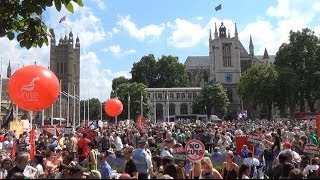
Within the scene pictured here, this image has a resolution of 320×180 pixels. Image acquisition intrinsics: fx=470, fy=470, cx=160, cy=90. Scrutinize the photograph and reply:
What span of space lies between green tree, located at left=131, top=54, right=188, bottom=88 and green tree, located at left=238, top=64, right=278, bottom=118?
40.8 meters

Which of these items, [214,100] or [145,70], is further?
[145,70]

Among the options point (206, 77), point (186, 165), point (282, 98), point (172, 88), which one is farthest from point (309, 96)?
point (186, 165)

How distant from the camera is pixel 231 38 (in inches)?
4641

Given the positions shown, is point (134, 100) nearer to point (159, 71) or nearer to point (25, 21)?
point (159, 71)

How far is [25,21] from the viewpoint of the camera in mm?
7930

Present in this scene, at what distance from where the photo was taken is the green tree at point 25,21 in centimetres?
739

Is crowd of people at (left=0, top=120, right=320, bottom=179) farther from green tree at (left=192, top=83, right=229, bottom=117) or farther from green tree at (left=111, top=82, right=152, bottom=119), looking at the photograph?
green tree at (left=192, top=83, right=229, bottom=117)

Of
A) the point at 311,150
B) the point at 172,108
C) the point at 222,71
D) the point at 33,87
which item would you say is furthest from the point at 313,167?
the point at 172,108

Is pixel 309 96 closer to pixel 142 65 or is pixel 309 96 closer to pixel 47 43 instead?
pixel 142 65

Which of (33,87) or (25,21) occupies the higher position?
(25,21)

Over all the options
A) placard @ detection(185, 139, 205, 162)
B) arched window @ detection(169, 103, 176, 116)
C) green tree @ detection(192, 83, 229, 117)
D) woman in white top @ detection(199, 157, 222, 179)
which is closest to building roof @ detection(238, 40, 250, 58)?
arched window @ detection(169, 103, 176, 116)

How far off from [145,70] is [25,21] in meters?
116

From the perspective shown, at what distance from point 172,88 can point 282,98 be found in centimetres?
4813

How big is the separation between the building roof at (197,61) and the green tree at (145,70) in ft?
66.8
